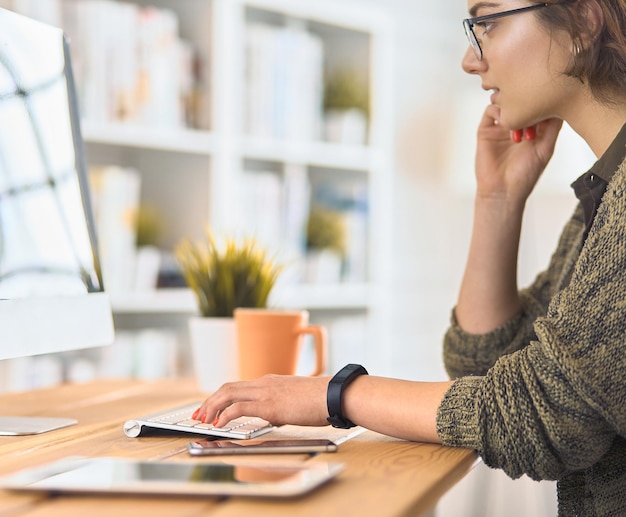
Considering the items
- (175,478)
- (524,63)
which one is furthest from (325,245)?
(175,478)

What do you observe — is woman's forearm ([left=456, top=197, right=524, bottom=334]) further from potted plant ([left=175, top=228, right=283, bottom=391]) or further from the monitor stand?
the monitor stand

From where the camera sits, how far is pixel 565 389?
0.86 metres

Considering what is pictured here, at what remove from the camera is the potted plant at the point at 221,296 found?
1.39 m

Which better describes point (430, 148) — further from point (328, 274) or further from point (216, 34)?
point (216, 34)

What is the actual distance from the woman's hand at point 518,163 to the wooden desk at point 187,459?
1.99 ft

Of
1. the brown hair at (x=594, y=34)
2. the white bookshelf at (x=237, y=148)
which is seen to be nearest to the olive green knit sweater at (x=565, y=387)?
the brown hair at (x=594, y=34)

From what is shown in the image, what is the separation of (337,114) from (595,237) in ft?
6.92

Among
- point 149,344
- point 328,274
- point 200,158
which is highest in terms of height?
point 200,158

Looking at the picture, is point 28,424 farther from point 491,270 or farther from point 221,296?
point 491,270

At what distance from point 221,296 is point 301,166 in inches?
58.9

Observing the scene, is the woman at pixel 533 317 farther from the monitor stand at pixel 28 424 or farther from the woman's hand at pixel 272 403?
the monitor stand at pixel 28 424

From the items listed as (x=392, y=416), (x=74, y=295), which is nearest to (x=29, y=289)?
(x=74, y=295)

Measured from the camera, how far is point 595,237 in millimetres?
918

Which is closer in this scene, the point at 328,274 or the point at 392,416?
the point at 392,416
